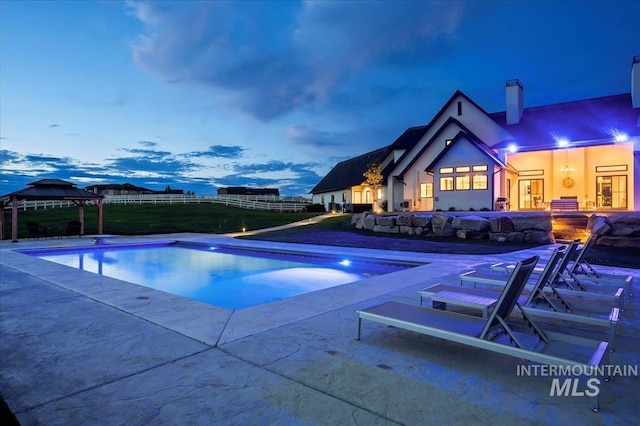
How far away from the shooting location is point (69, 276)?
28.1ft

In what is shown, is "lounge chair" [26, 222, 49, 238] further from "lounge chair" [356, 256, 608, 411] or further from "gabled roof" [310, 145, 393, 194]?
"gabled roof" [310, 145, 393, 194]

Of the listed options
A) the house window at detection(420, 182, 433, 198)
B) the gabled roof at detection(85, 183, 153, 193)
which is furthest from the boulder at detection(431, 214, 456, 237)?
the gabled roof at detection(85, 183, 153, 193)

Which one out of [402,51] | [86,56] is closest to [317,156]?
[402,51]

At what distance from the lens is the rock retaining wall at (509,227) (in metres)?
13.4

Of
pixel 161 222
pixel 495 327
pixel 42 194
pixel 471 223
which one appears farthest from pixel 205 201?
pixel 495 327

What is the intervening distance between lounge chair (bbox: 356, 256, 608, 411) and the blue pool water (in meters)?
4.98

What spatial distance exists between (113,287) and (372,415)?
6411 millimetres

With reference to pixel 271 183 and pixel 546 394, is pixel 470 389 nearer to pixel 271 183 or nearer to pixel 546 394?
pixel 546 394

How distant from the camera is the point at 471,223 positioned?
16.8m

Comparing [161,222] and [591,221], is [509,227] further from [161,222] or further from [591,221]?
[161,222]

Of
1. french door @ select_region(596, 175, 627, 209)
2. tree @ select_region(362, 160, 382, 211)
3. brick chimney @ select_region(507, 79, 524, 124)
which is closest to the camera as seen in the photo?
french door @ select_region(596, 175, 627, 209)

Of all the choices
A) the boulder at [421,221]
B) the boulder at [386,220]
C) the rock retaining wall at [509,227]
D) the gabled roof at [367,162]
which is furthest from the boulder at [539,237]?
the gabled roof at [367,162]

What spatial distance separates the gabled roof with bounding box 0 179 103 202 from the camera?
18938mm

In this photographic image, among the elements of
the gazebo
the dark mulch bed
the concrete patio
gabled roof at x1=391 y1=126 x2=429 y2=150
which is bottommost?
the concrete patio
